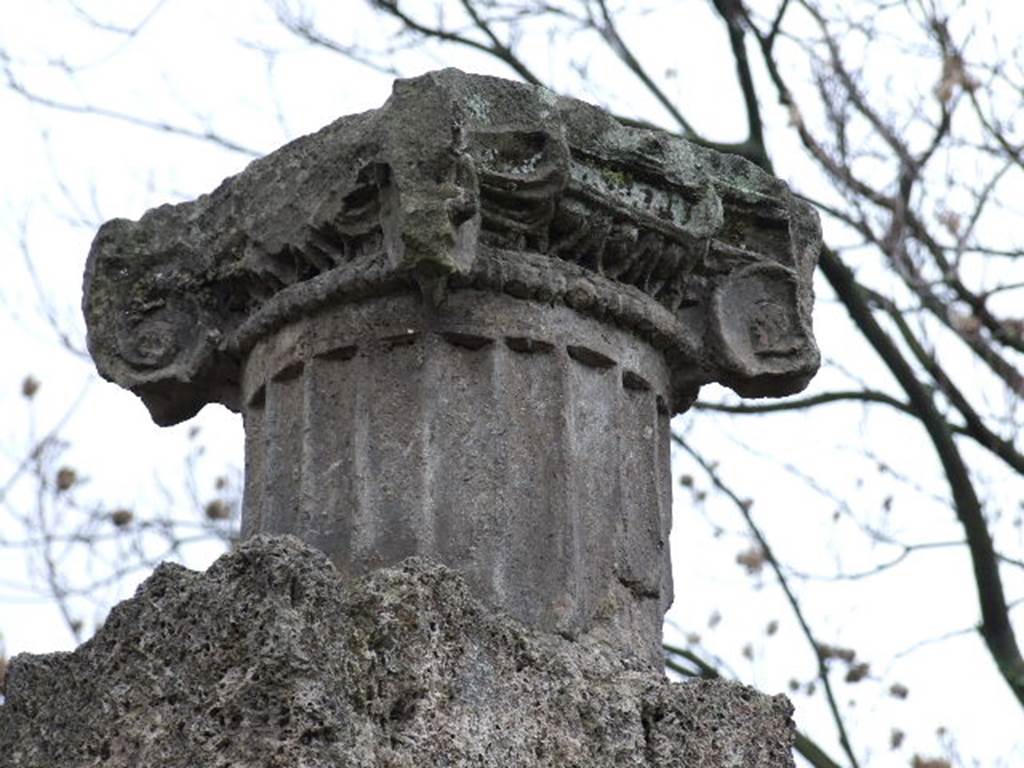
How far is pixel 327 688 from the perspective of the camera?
11.0ft

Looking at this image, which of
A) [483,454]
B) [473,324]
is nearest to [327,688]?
[483,454]

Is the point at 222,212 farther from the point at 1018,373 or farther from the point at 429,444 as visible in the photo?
the point at 1018,373

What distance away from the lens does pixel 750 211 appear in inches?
183

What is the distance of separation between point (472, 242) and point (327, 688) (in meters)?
1.07

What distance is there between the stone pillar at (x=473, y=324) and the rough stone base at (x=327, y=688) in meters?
0.28

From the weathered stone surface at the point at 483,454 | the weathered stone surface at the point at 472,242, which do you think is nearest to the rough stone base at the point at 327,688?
the weathered stone surface at the point at 483,454

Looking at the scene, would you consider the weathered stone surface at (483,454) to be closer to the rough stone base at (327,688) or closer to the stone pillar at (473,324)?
the stone pillar at (473,324)

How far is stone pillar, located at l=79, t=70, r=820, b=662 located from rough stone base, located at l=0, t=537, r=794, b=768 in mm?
277

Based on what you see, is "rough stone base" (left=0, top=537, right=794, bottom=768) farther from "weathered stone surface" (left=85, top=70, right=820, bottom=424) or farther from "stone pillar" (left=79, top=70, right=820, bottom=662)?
"weathered stone surface" (left=85, top=70, right=820, bottom=424)

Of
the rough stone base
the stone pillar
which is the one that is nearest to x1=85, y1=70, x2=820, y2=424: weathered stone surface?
the stone pillar

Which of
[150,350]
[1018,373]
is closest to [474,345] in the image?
[150,350]

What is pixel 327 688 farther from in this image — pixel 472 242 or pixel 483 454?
pixel 472 242

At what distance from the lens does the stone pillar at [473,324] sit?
4055mm

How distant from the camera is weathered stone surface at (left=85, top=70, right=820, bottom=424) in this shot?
4.13m
